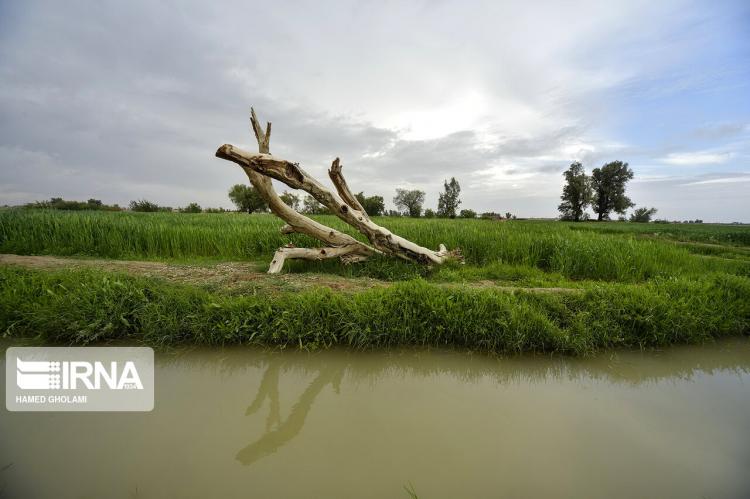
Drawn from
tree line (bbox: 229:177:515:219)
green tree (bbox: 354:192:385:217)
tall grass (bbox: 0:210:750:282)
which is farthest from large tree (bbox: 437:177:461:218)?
tall grass (bbox: 0:210:750:282)

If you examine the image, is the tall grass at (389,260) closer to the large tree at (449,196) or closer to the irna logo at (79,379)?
the irna logo at (79,379)

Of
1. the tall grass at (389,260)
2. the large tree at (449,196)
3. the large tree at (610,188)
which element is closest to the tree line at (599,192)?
the large tree at (610,188)

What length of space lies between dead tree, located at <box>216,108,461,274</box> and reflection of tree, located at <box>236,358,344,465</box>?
9.28 feet

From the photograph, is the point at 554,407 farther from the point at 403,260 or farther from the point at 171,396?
the point at 403,260

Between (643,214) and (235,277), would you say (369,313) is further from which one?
(643,214)

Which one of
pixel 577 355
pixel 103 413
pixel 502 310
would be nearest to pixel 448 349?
pixel 502 310

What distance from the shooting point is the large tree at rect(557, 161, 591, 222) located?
179 feet

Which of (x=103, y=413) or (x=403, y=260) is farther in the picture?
(x=403, y=260)

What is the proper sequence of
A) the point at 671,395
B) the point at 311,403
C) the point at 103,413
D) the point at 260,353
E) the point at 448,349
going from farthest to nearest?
the point at 448,349 → the point at 260,353 → the point at 671,395 → the point at 311,403 → the point at 103,413

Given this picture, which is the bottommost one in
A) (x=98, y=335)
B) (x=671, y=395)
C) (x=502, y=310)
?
(x=671, y=395)

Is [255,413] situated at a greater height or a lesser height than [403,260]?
lesser

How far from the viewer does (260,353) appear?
11.1 feet

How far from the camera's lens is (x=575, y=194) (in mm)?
55406

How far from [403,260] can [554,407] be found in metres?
4.35
